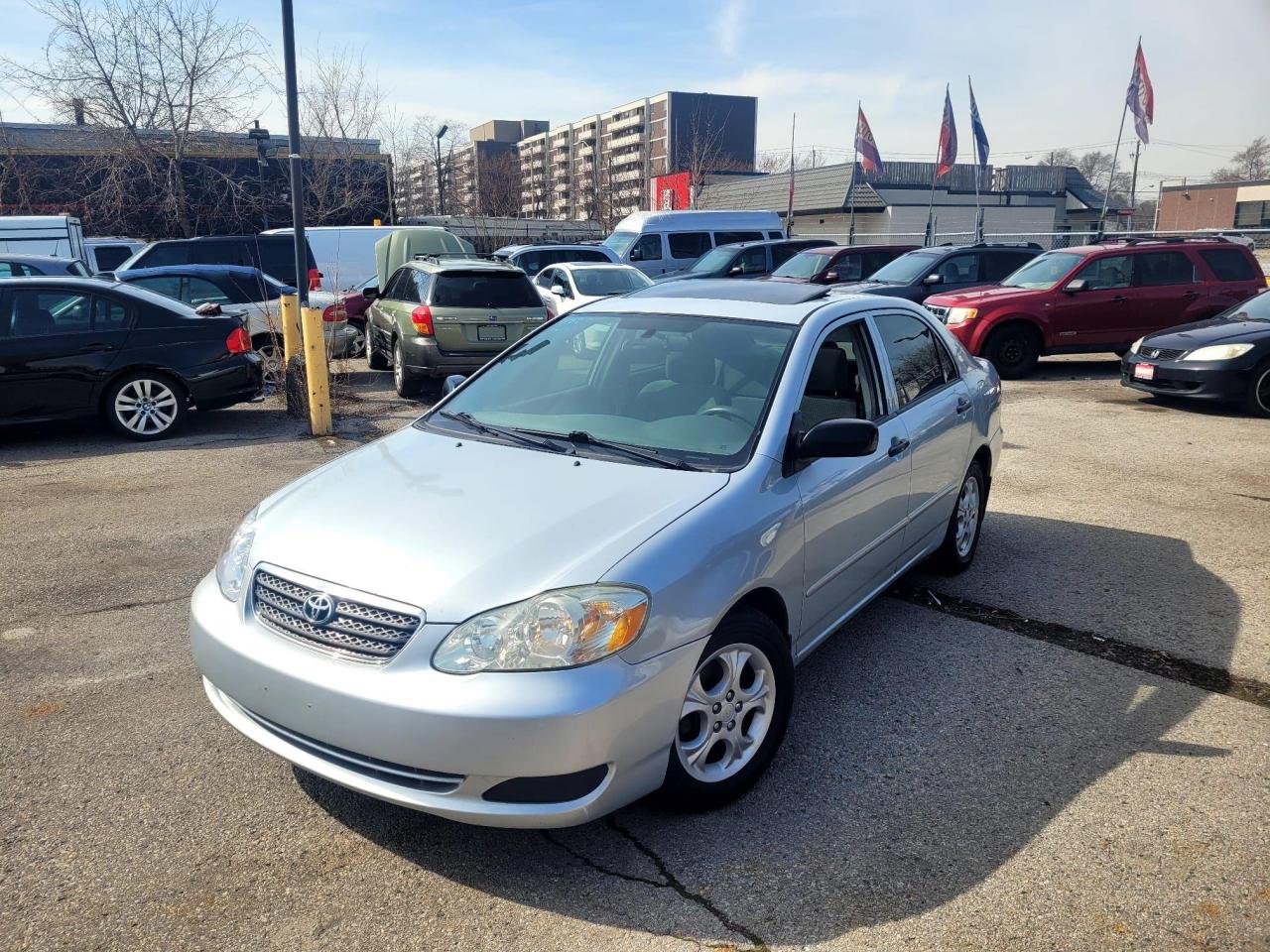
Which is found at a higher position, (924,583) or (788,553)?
(788,553)

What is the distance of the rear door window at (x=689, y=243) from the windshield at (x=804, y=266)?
4609 millimetres

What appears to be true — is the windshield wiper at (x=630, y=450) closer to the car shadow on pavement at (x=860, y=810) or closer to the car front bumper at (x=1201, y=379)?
the car shadow on pavement at (x=860, y=810)

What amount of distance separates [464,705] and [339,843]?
0.80m

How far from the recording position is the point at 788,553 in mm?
3365

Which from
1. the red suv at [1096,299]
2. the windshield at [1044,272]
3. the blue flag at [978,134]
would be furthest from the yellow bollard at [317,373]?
the blue flag at [978,134]

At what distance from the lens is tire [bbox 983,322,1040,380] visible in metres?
13.1

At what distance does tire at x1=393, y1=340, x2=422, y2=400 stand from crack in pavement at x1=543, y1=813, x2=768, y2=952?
9106 millimetres

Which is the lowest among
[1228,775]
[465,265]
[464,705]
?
[1228,775]

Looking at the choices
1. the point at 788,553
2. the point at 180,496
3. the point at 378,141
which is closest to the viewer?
the point at 788,553

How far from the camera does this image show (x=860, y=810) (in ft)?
10.4

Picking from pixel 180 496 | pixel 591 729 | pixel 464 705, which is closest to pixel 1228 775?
pixel 591 729

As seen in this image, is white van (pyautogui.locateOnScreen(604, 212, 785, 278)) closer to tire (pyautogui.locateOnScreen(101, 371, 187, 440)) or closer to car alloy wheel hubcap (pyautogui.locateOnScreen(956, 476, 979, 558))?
tire (pyautogui.locateOnScreen(101, 371, 187, 440))

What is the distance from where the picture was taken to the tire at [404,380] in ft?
37.9

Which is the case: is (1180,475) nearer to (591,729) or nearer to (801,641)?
(801,641)
